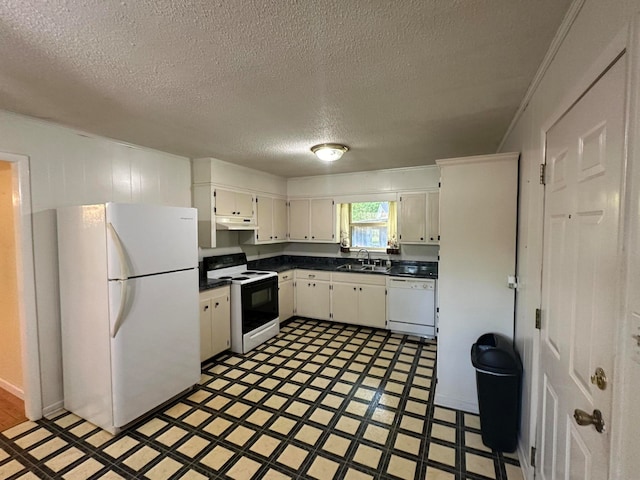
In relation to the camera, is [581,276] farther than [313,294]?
No

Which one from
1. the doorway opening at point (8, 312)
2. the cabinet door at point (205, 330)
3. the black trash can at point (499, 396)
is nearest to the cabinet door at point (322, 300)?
the cabinet door at point (205, 330)

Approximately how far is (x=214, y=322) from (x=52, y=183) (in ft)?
6.38

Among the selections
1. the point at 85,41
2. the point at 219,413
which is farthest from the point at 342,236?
the point at 85,41

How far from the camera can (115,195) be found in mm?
2844

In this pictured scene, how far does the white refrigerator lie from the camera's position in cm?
215

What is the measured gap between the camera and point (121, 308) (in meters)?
2.13

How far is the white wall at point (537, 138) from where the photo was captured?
36.9 inches

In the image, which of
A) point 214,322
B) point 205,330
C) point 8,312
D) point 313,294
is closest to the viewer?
point 8,312

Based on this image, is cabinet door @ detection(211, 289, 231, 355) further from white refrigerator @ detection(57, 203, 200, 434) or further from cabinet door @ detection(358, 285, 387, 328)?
cabinet door @ detection(358, 285, 387, 328)

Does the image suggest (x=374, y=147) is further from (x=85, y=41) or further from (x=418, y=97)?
(x=85, y=41)

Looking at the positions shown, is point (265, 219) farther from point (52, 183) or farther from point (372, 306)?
point (52, 183)

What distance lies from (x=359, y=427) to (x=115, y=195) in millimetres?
3013

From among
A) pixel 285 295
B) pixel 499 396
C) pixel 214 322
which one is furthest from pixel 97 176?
pixel 499 396

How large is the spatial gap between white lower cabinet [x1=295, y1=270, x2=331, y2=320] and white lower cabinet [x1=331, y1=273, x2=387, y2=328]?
0.10 meters
